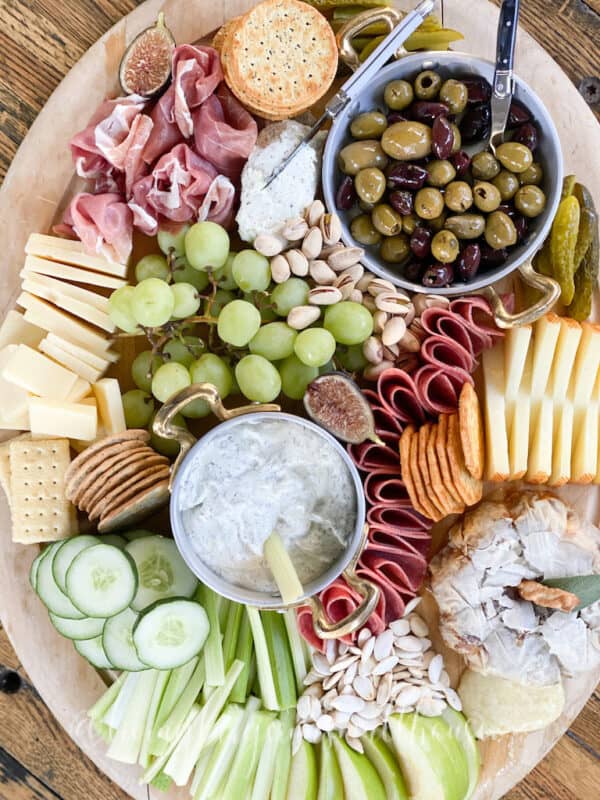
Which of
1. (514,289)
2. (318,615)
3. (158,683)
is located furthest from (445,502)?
(158,683)

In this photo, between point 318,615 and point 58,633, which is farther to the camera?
point 58,633

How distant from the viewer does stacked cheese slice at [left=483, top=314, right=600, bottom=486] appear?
1301 millimetres

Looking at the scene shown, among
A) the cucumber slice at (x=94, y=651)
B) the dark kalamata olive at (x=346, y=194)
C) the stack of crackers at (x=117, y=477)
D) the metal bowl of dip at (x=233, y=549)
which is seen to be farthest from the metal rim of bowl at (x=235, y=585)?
the dark kalamata olive at (x=346, y=194)

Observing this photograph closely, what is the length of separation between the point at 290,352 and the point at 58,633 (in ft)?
2.26

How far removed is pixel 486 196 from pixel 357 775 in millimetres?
1034

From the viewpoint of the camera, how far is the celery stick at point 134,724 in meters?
1.33

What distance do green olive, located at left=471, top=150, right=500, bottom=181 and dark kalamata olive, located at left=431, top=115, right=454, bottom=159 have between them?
0.06 metres

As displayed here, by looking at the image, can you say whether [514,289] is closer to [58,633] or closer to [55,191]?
[55,191]

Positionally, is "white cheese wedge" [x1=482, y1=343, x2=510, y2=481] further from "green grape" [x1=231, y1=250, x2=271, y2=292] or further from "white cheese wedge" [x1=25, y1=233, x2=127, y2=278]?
"white cheese wedge" [x1=25, y1=233, x2=127, y2=278]

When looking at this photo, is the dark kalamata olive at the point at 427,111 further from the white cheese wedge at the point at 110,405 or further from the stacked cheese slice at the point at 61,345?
the white cheese wedge at the point at 110,405

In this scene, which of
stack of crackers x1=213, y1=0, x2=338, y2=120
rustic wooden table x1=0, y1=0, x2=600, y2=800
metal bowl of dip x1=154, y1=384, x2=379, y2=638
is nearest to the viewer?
metal bowl of dip x1=154, y1=384, x2=379, y2=638

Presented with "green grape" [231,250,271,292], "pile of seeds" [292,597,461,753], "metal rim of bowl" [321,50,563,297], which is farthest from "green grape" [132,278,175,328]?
"pile of seeds" [292,597,461,753]

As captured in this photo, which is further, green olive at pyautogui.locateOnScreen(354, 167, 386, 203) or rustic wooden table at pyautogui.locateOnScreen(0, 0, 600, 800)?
rustic wooden table at pyautogui.locateOnScreen(0, 0, 600, 800)

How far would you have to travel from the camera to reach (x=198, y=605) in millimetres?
1262
